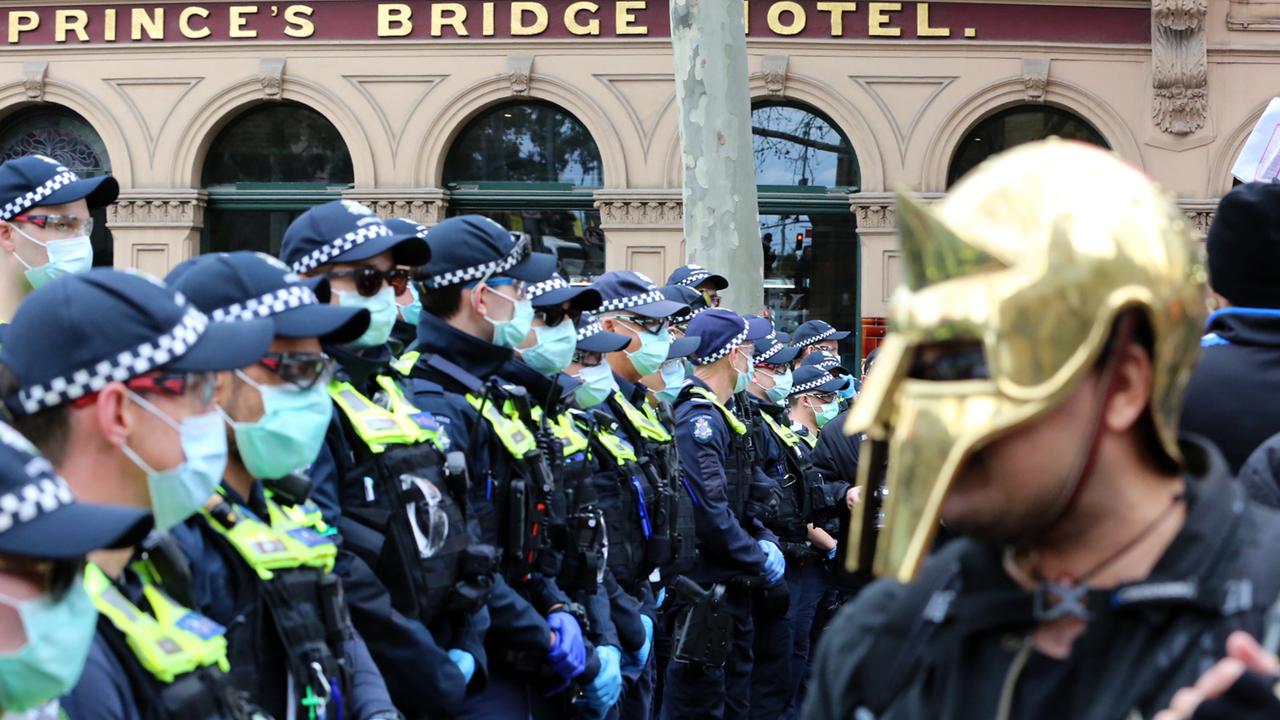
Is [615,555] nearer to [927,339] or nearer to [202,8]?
[927,339]

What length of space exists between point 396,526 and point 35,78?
707 inches

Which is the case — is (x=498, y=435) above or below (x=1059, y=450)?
below

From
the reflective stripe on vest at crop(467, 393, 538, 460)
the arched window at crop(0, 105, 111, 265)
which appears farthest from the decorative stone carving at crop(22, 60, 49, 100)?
the reflective stripe on vest at crop(467, 393, 538, 460)

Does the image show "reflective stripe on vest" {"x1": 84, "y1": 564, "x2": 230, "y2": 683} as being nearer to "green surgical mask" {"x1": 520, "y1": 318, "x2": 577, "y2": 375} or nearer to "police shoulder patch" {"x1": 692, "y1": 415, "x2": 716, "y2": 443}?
"green surgical mask" {"x1": 520, "y1": 318, "x2": 577, "y2": 375}

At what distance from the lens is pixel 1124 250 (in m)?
1.75

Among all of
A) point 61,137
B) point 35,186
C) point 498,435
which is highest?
point 61,137

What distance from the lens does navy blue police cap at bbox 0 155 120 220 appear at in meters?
5.58

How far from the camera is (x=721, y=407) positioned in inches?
334

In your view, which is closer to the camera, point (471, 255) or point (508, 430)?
point (508, 430)

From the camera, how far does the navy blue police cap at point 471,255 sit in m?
5.66

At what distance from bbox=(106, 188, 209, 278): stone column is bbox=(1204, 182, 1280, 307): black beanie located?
18286 mm

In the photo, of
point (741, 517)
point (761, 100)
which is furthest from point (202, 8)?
point (741, 517)

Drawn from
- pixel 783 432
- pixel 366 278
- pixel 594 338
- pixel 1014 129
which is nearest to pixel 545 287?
pixel 594 338

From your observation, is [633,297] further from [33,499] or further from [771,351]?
[33,499]
